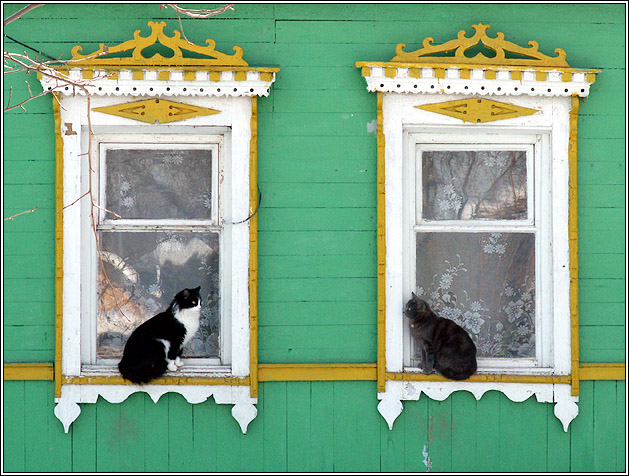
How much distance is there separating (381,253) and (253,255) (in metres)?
0.74

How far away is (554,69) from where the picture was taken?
11.8 ft

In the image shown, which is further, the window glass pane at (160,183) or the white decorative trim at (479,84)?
the window glass pane at (160,183)

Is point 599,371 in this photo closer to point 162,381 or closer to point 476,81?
point 476,81

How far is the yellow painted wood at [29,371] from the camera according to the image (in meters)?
3.62

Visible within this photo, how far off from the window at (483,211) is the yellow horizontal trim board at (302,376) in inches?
0.8

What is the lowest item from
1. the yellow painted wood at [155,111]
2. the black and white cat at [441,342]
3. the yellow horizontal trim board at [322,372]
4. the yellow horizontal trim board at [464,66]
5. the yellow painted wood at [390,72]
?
the yellow horizontal trim board at [322,372]

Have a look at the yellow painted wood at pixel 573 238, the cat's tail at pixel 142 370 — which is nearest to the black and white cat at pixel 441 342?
the yellow painted wood at pixel 573 238

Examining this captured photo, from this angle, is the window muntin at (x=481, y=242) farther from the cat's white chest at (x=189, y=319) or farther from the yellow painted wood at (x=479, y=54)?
the cat's white chest at (x=189, y=319)

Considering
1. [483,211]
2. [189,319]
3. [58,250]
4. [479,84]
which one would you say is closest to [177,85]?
[58,250]

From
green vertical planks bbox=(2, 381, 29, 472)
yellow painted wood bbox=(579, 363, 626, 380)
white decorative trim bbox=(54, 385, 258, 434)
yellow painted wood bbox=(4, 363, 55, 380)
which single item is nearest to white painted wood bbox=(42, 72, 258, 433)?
white decorative trim bbox=(54, 385, 258, 434)

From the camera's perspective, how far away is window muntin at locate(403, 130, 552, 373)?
12.5 feet

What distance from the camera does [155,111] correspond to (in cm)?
361

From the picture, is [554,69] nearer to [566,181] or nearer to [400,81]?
[566,181]

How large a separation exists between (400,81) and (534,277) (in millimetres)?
1432
